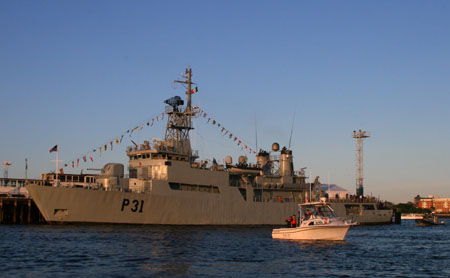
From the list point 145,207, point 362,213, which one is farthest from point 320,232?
point 362,213

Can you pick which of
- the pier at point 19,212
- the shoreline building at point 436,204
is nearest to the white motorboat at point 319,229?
the pier at point 19,212

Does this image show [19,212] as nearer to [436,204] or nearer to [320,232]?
[320,232]

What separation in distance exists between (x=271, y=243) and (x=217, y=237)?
4.31 meters

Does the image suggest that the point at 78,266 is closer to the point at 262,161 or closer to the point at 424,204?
the point at 262,161

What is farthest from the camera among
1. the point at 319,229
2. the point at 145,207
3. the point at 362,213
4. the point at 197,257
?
the point at 362,213

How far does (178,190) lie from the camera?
38.9m

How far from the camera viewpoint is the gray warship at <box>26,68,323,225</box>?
33875mm

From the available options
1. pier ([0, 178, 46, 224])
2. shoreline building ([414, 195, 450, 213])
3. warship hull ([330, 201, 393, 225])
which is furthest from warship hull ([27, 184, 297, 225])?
shoreline building ([414, 195, 450, 213])

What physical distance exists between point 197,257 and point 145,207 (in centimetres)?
1649

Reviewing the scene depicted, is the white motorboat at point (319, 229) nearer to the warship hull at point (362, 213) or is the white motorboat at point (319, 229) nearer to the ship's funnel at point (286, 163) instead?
the ship's funnel at point (286, 163)

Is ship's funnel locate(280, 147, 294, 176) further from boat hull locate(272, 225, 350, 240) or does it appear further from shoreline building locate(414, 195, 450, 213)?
shoreline building locate(414, 195, 450, 213)

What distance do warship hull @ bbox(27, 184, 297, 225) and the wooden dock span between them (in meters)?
10.4

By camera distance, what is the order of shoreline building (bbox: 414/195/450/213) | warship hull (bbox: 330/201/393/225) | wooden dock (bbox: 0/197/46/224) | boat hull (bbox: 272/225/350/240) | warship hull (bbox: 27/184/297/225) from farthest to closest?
1. shoreline building (bbox: 414/195/450/213)
2. warship hull (bbox: 330/201/393/225)
3. wooden dock (bbox: 0/197/46/224)
4. warship hull (bbox: 27/184/297/225)
5. boat hull (bbox: 272/225/350/240)

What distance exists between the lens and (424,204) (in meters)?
170
